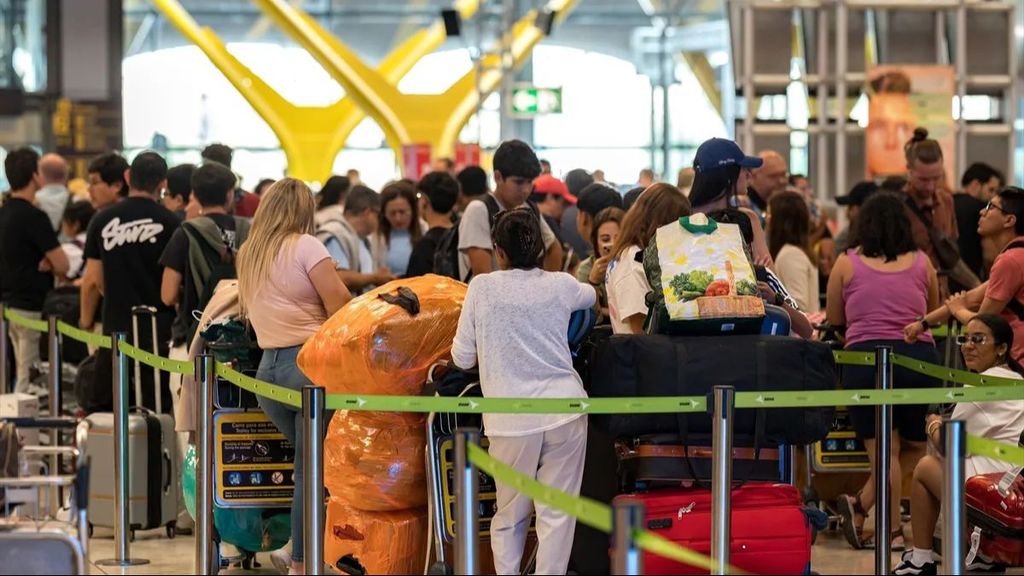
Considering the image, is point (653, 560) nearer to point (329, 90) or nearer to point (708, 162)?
point (708, 162)

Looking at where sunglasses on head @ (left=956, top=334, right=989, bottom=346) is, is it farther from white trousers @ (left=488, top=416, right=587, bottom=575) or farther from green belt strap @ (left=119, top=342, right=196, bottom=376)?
green belt strap @ (left=119, top=342, right=196, bottom=376)

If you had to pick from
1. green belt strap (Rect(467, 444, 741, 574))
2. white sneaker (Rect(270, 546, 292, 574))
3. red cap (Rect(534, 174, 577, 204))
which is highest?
red cap (Rect(534, 174, 577, 204))

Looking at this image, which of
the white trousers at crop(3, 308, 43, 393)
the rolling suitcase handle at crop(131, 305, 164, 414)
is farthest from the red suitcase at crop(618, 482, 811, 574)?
the white trousers at crop(3, 308, 43, 393)

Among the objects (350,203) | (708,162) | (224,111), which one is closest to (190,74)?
(224,111)

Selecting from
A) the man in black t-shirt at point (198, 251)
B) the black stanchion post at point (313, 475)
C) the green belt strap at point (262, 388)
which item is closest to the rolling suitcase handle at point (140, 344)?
the man in black t-shirt at point (198, 251)

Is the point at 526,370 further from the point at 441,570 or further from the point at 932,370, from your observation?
the point at 932,370

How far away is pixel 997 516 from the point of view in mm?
5801

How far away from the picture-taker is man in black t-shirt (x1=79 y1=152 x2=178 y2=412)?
7699 millimetres

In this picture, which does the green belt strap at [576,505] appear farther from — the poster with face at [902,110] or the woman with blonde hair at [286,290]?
the poster with face at [902,110]

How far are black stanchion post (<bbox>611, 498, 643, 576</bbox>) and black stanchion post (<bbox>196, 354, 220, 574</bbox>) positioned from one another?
2.70 metres

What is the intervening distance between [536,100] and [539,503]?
1623 centimetres

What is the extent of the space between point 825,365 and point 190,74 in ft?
81.7

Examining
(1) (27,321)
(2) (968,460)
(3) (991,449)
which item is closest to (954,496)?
(3) (991,449)

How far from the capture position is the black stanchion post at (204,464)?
5957mm
